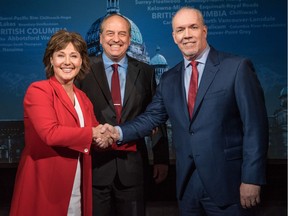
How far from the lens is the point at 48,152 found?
217 centimetres

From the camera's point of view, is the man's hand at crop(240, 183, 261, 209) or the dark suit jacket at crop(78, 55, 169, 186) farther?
the dark suit jacket at crop(78, 55, 169, 186)

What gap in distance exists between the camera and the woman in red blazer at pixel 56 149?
83.7 inches

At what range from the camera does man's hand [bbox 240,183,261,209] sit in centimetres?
214

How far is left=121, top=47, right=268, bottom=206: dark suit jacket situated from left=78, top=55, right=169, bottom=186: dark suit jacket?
451mm

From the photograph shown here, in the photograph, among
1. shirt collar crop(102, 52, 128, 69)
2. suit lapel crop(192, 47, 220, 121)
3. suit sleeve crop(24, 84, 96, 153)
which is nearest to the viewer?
suit sleeve crop(24, 84, 96, 153)

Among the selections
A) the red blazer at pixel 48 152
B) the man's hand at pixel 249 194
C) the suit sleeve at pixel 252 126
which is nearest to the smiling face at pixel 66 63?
the red blazer at pixel 48 152

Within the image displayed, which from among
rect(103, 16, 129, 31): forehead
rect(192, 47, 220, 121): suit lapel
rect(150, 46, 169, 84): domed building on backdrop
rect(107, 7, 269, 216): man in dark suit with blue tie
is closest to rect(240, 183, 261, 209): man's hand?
rect(107, 7, 269, 216): man in dark suit with blue tie

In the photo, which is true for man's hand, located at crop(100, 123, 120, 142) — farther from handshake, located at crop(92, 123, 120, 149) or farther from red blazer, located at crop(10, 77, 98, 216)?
red blazer, located at crop(10, 77, 98, 216)

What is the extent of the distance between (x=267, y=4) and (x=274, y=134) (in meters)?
1.49

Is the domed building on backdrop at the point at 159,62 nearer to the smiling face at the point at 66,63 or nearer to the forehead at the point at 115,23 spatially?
the forehead at the point at 115,23

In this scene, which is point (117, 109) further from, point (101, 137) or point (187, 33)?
point (187, 33)

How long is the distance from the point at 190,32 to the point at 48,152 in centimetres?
104

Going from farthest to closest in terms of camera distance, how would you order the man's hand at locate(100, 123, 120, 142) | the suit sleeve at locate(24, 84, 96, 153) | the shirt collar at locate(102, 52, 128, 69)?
the shirt collar at locate(102, 52, 128, 69) → the man's hand at locate(100, 123, 120, 142) → the suit sleeve at locate(24, 84, 96, 153)

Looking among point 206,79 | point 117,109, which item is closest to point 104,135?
point 117,109
